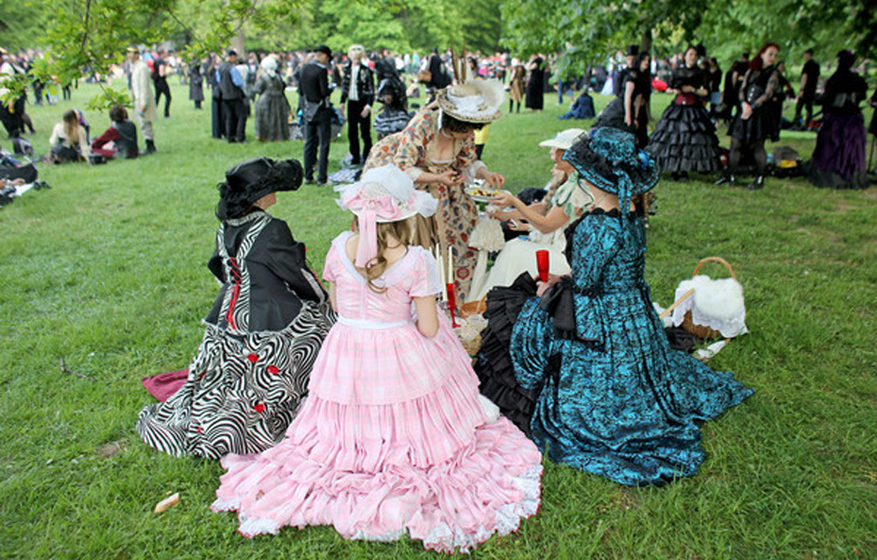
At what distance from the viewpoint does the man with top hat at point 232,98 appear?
14.1 m

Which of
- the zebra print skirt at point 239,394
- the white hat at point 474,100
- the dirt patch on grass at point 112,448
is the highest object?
the white hat at point 474,100

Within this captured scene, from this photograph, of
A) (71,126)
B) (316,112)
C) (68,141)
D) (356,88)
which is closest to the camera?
(316,112)

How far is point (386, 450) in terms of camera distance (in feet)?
10.8

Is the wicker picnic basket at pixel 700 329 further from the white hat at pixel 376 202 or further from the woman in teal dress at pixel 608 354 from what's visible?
the white hat at pixel 376 202

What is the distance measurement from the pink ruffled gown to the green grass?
0.12 metres

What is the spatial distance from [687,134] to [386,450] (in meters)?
8.68

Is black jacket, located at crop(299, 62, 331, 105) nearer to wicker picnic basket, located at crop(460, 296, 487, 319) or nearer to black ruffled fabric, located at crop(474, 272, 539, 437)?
wicker picnic basket, located at crop(460, 296, 487, 319)

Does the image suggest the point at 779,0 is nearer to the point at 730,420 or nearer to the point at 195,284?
the point at 730,420

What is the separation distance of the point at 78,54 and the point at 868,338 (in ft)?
19.5

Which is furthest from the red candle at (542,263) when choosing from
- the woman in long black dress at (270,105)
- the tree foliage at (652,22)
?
the woman in long black dress at (270,105)

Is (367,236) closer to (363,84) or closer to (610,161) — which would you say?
(610,161)

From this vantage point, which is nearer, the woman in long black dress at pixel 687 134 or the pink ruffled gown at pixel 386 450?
the pink ruffled gown at pixel 386 450

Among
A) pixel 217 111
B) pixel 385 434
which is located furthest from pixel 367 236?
pixel 217 111

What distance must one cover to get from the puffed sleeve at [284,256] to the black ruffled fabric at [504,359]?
50.0 inches
